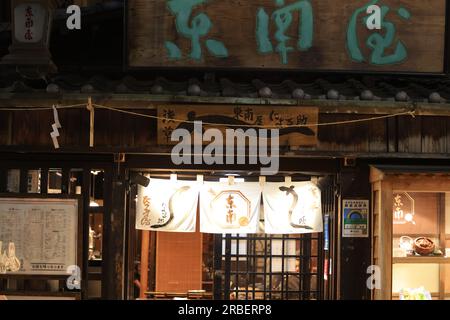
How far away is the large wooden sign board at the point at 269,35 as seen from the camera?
8.96m

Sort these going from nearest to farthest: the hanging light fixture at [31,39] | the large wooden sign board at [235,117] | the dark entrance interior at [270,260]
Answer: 1. the hanging light fixture at [31,39]
2. the large wooden sign board at [235,117]
3. the dark entrance interior at [270,260]

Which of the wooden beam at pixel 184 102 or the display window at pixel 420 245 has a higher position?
the wooden beam at pixel 184 102

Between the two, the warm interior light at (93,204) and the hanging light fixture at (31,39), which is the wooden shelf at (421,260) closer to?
the warm interior light at (93,204)

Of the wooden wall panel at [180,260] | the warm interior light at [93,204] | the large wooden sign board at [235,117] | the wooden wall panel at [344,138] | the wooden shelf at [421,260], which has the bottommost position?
the wooden wall panel at [180,260]

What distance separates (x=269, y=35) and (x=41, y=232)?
4.31 m

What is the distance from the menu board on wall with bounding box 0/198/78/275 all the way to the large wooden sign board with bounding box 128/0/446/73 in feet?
7.87

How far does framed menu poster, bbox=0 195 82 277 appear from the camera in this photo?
8938 mm

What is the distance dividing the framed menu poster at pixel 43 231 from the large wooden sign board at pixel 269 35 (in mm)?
2369

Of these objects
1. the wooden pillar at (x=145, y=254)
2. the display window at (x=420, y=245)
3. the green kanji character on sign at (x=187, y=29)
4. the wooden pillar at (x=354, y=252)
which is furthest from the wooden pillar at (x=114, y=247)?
the wooden pillar at (x=145, y=254)

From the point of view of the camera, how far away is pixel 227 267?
10391mm

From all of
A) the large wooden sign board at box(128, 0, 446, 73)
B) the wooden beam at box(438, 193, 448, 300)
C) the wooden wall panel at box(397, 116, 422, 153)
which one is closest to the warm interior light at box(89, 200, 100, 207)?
the large wooden sign board at box(128, 0, 446, 73)

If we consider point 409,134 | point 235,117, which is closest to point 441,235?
point 409,134

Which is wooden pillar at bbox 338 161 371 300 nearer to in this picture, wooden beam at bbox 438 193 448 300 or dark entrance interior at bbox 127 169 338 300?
dark entrance interior at bbox 127 169 338 300

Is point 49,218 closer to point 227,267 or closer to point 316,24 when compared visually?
point 227,267
